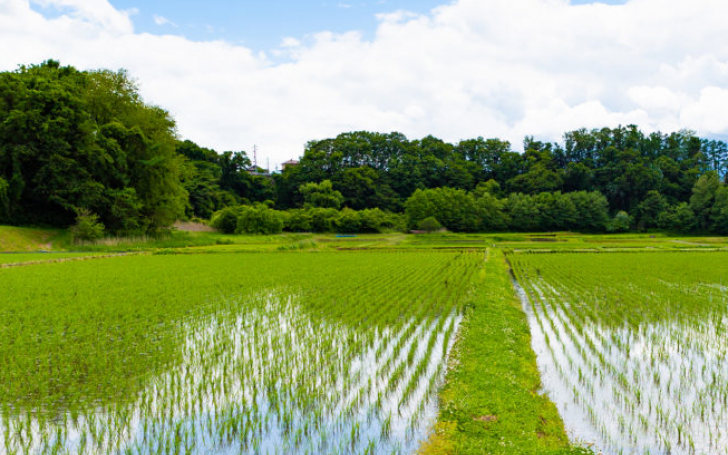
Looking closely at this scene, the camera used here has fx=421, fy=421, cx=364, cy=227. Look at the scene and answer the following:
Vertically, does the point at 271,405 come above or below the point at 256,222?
below

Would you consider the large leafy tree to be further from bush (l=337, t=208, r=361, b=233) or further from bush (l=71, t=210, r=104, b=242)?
bush (l=337, t=208, r=361, b=233)

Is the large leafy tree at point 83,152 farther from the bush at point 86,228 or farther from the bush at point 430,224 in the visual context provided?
the bush at point 430,224

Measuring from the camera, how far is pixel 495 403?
4047 mm

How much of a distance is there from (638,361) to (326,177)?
69.3 meters

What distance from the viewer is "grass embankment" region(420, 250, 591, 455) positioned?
3.38 meters

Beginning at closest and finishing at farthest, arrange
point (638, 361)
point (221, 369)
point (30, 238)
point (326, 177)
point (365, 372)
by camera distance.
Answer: point (365, 372)
point (221, 369)
point (638, 361)
point (30, 238)
point (326, 177)

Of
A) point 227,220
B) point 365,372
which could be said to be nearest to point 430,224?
point 227,220

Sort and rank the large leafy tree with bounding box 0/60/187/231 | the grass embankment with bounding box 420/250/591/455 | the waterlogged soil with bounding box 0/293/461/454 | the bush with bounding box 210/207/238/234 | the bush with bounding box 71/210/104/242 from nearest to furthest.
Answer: the grass embankment with bounding box 420/250/591/455 → the waterlogged soil with bounding box 0/293/461/454 → the large leafy tree with bounding box 0/60/187/231 → the bush with bounding box 71/210/104/242 → the bush with bounding box 210/207/238/234

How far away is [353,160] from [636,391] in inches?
3023

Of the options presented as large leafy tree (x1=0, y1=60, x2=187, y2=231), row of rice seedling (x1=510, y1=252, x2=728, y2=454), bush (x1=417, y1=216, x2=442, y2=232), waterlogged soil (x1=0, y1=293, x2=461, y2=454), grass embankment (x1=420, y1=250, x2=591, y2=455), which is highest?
large leafy tree (x1=0, y1=60, x2=187, y2=231)

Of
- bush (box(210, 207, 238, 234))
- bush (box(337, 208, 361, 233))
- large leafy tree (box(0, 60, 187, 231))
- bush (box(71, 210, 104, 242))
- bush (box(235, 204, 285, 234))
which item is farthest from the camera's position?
bush (box(337, 208, 361, 233))

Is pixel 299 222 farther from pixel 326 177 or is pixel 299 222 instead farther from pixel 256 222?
pixel 326 177

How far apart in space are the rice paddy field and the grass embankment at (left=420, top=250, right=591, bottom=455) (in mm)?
22

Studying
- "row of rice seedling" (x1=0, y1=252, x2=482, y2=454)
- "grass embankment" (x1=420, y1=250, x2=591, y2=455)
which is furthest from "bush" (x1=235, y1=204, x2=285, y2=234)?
"grass embankment" (x1=420, y1=250, x2=591, y2=455)
